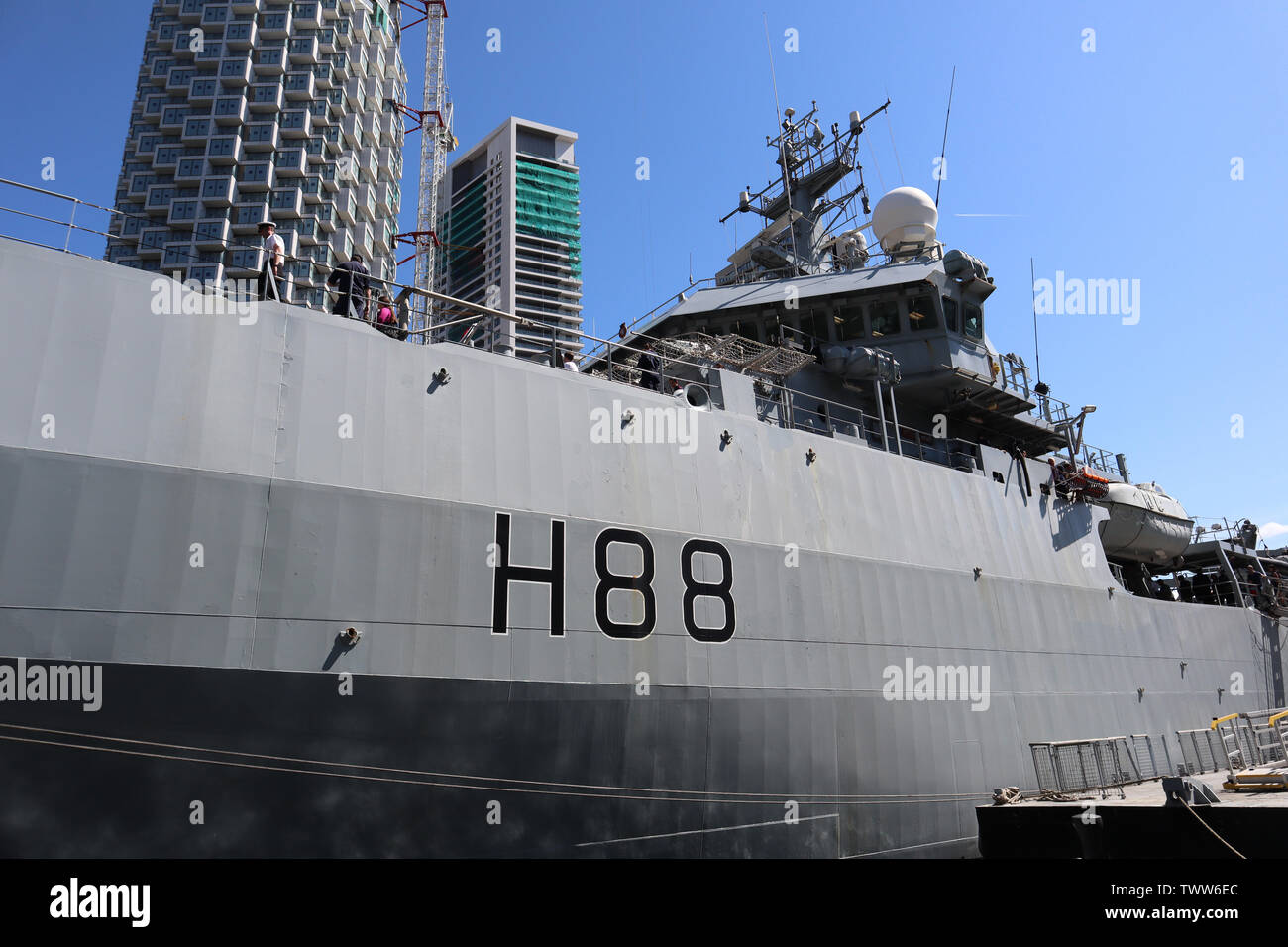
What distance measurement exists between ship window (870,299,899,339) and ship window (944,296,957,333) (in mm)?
899

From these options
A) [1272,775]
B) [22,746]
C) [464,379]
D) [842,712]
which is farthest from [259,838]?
[1272,775]

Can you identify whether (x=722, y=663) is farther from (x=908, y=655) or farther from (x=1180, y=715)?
(x=1180, y=715)

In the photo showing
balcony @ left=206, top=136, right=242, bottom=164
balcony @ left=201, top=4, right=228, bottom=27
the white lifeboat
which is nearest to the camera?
the white lifeboat

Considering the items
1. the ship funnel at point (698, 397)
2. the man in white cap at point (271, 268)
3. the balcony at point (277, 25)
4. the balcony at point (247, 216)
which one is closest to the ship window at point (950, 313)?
the ship funnel at point (698, 397)

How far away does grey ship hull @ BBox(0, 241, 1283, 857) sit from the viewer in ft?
19.1

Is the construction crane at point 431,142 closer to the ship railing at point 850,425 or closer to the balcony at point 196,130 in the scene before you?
the balcony at point 196,130

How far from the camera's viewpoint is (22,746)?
5.43 meters

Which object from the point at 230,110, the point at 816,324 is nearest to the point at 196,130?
the point at 230,110

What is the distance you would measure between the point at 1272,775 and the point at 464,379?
35.0ft

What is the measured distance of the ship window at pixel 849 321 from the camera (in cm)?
1479

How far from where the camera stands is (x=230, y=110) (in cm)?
6406

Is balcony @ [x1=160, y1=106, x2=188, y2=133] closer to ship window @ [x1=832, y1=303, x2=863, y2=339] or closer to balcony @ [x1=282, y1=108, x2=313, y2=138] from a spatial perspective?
balcony @ [x1=282, y1=108, x2=313, y2=138]

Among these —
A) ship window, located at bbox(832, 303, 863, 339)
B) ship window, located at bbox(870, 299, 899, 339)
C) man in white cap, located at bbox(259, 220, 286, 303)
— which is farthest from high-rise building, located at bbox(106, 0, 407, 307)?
man in white cap, located at bbox(259, 220, 286, 303)

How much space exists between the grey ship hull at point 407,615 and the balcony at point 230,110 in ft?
228
